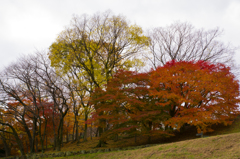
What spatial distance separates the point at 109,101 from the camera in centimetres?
1532

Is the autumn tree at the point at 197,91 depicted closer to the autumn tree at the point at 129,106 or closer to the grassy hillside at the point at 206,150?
the autumn tree at the point at 129,106

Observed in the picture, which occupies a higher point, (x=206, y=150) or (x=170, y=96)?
(x=170, y=96)

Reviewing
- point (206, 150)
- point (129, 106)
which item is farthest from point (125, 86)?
point (206, 150)

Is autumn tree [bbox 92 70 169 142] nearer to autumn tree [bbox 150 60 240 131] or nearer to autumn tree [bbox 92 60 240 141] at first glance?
autumn tree [bbox 92 60 240 141]

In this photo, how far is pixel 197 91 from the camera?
45.1 ft

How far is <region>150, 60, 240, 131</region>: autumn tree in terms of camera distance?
13219 mm

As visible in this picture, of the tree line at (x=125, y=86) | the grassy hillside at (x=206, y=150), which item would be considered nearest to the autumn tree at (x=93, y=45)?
the tree line at (x=125, y=86)

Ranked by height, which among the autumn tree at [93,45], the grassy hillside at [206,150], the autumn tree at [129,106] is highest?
the autumn tree at [93,45]

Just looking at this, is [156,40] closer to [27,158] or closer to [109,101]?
[109,101]

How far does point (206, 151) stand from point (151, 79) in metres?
7.56

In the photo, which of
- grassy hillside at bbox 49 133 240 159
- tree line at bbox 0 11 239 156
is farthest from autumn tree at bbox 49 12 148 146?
grassy hillside at bbox 49 133 240 159

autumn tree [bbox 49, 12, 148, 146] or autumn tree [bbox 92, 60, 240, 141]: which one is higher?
autumn tree [bbox 49, 12, 148, 146]

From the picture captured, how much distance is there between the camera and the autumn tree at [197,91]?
13.2m

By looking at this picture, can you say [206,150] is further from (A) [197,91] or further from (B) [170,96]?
(A) [197,91]
